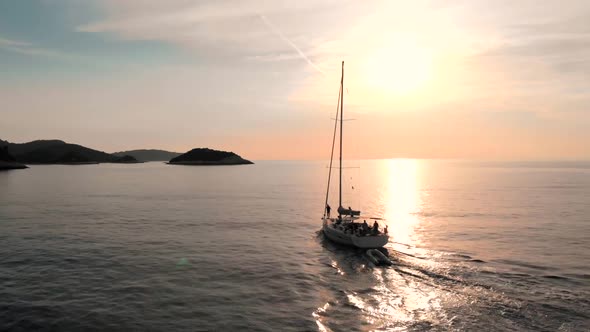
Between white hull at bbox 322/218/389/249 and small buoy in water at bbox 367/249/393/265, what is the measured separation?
4.91 feet

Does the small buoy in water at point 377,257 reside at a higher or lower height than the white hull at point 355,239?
lower

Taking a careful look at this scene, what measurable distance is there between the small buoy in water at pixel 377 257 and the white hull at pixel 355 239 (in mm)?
1496

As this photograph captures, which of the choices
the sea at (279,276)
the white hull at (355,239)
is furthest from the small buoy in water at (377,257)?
the white hull at (355,239)

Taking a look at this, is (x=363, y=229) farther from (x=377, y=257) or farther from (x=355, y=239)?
(x=377, y=257)

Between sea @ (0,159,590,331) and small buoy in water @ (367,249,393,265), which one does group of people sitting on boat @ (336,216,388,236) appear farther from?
small buoy in water @ (367,249,393,265)

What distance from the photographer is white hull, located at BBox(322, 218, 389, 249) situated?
132 ft

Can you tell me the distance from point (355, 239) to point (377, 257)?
394 centimetres

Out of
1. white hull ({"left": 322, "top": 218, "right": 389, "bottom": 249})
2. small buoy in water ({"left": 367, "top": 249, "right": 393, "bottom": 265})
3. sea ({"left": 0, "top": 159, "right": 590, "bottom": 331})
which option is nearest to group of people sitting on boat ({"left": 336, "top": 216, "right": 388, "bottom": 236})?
white hull ({"left": 322, "top": 218, "right": 389, "bottom": 249})

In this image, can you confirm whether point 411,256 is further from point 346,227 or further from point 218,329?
point 218,329

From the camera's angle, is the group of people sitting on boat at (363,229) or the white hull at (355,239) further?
the group of people sitting on boat at (363,229)

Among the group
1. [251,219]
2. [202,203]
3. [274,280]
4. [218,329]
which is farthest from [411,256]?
[202,203]

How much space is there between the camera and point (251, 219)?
216 ft

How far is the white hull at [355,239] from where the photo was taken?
4034 cm

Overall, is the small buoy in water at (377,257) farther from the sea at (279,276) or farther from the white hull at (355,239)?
the white hull at (355,239)
